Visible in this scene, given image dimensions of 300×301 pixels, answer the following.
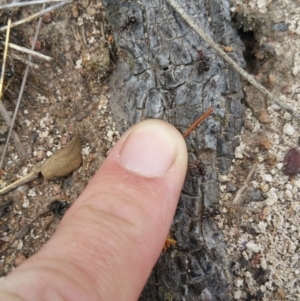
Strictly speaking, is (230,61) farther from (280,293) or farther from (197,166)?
(280,293)

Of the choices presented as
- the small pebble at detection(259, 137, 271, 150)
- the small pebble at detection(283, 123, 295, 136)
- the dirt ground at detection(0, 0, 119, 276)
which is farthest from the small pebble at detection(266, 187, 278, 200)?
the dirt ground at detection(0, 0, 119, 276)

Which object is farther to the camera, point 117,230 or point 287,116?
point 287,116

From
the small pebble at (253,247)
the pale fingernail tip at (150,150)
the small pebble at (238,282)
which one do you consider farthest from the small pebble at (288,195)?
the pale fingernail tip at (150,150)

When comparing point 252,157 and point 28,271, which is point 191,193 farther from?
point 28,271

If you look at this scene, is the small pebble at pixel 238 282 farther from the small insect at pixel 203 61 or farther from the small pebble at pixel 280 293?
the small insect at pixel 203 61

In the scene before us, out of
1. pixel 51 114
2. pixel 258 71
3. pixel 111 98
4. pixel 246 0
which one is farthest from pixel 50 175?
pixel 246 0

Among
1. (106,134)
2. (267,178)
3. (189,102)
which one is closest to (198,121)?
(189,102)
